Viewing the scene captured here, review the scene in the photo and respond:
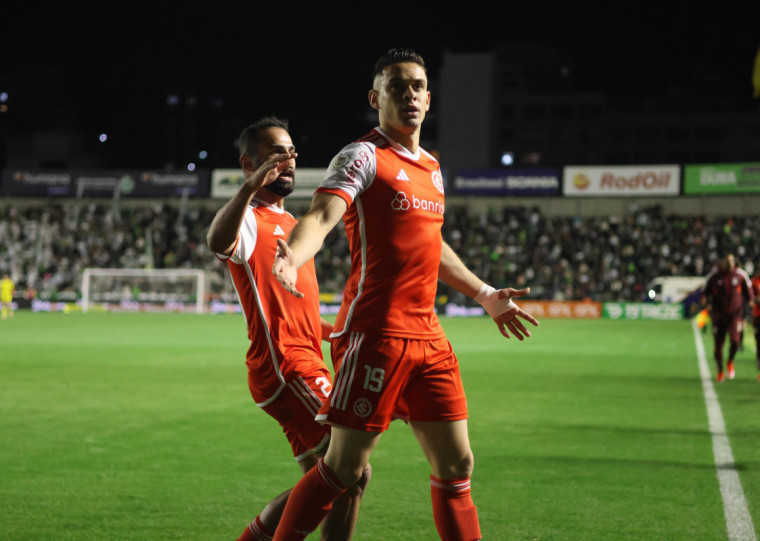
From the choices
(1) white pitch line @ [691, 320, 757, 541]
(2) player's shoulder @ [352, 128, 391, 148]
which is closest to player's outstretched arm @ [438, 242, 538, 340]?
(2) player's shoulder @ [352, 128, 391, 148]

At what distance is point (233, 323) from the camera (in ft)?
112

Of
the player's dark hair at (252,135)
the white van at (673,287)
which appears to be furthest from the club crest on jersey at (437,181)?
the white van at (673,287)

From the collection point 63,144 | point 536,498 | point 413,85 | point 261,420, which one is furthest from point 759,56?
point 63,144

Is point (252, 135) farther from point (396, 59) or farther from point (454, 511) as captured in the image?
point (454, 511)

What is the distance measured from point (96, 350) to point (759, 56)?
17.2 m

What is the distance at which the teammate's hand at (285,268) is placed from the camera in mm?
3127

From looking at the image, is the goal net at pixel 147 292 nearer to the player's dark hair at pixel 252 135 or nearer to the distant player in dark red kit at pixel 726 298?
the distant player in dark red kit at pixel 726 298

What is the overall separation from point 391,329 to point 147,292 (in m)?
44.3

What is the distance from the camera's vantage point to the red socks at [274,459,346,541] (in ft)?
12.3

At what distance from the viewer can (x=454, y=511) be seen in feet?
12.9

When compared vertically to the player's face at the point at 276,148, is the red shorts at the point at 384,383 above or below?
below

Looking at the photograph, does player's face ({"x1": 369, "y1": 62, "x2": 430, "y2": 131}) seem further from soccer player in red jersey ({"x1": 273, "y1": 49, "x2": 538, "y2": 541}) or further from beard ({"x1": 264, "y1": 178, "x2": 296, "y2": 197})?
beard ({"x1": 264, "y1": 178, "x2": 296, "y2": 197})

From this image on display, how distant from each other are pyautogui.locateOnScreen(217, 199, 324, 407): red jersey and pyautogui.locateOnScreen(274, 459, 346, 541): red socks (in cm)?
60

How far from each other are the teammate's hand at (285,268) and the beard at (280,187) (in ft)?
3.91
